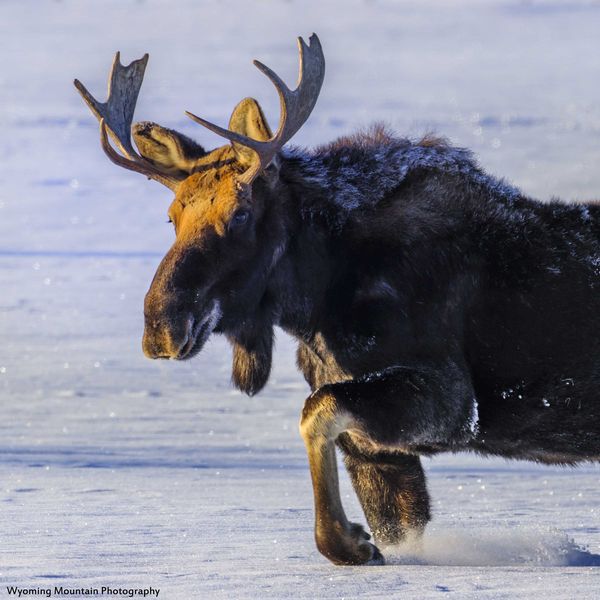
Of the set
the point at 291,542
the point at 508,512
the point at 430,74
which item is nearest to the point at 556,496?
the point at 508,512

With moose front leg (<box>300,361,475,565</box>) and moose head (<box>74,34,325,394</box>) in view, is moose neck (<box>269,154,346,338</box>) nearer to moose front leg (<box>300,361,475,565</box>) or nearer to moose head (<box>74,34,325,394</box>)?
moose head (<box>74,34,325,394</box>)

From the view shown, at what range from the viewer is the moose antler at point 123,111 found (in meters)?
6.23

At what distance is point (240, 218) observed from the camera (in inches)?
231

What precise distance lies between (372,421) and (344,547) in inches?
17.9

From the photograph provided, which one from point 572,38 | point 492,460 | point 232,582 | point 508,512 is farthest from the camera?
point 572,38

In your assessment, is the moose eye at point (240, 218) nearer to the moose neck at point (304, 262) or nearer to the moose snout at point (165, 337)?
the moose neck at point (304, 262)

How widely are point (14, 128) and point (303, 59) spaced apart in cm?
1653

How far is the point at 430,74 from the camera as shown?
26.3 meters

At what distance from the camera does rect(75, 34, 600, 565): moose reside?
570 centimetres

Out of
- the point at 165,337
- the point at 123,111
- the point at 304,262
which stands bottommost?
the point at 165,337

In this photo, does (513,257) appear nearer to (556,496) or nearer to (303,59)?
(303,59)

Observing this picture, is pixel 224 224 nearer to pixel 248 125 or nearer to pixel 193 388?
pixel 248 125

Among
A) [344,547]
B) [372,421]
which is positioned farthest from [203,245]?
[344,547]

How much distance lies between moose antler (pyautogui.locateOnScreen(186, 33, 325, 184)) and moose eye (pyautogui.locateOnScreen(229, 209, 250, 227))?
0.12m
